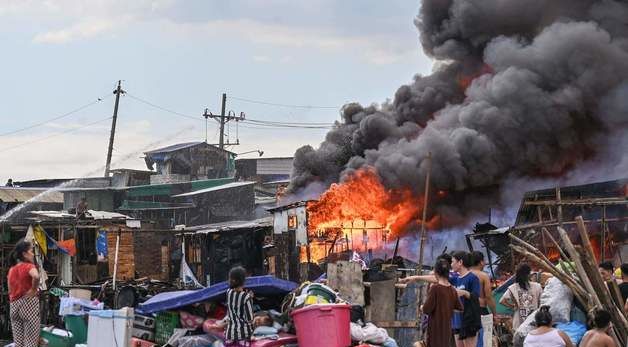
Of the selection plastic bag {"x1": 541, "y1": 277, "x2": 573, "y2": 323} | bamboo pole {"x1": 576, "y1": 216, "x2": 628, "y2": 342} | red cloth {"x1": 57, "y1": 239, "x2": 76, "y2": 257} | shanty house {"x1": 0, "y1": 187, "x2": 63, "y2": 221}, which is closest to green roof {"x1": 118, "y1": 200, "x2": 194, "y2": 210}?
shanty house {"x1": 0, "y1": 187, "x2": 63, "y2": 221}

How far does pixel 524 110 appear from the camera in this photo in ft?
105

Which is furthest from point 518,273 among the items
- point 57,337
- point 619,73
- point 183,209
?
point 183,209

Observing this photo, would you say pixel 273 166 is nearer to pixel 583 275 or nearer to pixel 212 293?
pixel 212 293

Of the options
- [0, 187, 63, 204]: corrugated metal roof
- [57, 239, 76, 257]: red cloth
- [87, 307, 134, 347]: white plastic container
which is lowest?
[87, 307, 134, 347]: white plastic container

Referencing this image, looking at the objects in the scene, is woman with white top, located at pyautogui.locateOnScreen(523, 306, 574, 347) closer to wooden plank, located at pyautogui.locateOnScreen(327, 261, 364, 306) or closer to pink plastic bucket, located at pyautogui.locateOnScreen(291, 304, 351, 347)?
pink plastic bucket, located at pyautogui.locateOnScreen(291, 304, 351, 347)

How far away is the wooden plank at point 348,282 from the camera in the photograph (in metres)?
13.6

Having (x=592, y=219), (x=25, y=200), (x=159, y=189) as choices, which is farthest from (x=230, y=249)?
(x=159, y=189)

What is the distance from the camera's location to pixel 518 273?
40.9 ft

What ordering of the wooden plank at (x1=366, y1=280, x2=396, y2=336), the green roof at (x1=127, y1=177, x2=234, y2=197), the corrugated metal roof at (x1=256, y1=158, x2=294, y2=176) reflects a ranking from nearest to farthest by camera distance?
the wooden plank at (x1=366, y1=280, x2=396, y2=336), the green roof at (x1=127, y1=177, x2=234, y2=197), the corrugated metal roof at (x1=256, y1=158, x2=294, y2=176)

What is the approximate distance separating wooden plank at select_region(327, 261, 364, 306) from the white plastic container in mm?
3193

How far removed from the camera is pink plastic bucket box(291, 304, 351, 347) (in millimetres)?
11656

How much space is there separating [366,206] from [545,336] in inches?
884

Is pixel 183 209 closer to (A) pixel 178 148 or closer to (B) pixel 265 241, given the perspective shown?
(A) pixel 178 148

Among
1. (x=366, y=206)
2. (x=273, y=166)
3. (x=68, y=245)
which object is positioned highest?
(x=273, y=166)
